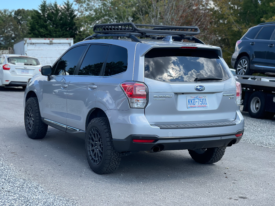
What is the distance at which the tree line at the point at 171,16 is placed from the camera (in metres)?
30.1

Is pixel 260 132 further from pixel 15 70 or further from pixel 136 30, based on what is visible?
pixel 15 70

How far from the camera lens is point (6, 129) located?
855 cm

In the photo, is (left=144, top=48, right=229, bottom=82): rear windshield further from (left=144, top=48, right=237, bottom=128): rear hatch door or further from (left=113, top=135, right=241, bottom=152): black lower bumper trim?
(left=113, top=135, right=241, bottom=152): black lower bumper trim

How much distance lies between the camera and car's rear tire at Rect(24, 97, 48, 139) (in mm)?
7371

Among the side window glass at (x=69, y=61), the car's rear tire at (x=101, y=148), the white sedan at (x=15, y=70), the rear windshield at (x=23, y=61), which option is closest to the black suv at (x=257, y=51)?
the side window glass at (x=69, y=61)

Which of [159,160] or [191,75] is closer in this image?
[191,75]

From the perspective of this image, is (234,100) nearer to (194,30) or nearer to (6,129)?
(194,30)

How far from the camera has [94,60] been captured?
5.86 m

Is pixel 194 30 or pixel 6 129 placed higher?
pixel 194 30

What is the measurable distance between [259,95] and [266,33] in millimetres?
1961

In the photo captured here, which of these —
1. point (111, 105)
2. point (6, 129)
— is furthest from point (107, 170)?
point (6, 129)

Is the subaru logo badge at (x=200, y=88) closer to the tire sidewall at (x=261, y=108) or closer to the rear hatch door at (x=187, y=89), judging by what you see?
the rear hatch door at (x=187, y=89)

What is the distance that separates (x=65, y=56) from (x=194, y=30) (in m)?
2.21

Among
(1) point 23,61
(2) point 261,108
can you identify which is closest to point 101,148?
(2) point 261,108
